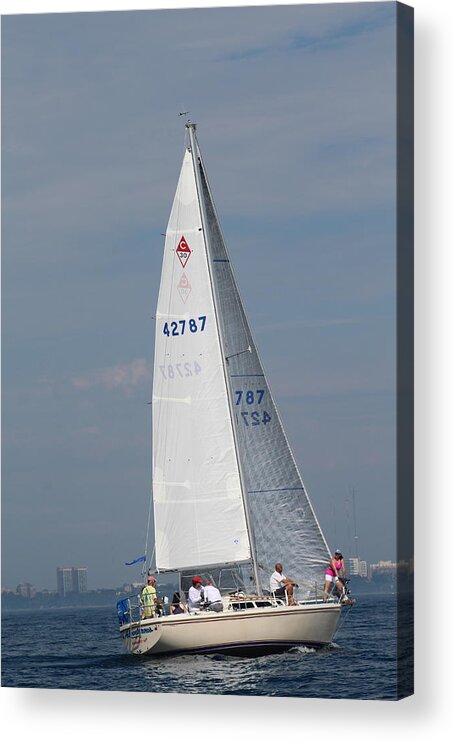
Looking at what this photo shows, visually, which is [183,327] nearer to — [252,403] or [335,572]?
[252,403]

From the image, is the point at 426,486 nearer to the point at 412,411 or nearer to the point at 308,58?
the point at 412,411

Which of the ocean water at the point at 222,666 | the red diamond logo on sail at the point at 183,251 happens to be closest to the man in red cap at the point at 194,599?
the ocean water at the point at 222,666

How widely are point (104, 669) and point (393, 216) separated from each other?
13.3 ft

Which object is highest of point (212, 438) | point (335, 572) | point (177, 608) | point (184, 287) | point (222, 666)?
point (184, 287)

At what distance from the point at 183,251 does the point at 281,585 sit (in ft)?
8.90

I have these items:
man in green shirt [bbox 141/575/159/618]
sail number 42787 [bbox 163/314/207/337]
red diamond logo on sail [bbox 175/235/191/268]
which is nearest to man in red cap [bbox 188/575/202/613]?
man in green shirt [bbox 141/575/159/618]

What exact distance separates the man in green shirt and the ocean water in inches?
10.5

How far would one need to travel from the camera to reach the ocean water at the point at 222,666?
11.9 meters

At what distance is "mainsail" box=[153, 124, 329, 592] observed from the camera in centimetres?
1380

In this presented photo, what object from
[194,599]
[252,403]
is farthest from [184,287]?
[194,599]

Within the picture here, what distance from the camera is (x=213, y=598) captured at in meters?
13.4

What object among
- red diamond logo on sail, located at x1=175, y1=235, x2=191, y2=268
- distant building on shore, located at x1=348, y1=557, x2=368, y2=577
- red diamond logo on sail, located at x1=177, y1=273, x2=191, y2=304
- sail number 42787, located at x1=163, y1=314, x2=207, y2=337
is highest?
red diamond logo on sail, located at x1=175, y1=235, x2=191, y2=268

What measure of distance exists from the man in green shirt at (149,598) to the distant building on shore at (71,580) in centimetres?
55

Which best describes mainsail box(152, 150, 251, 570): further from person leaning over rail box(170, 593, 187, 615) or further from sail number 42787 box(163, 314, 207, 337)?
person leaning over rail box(170, 593, 187, 615)
